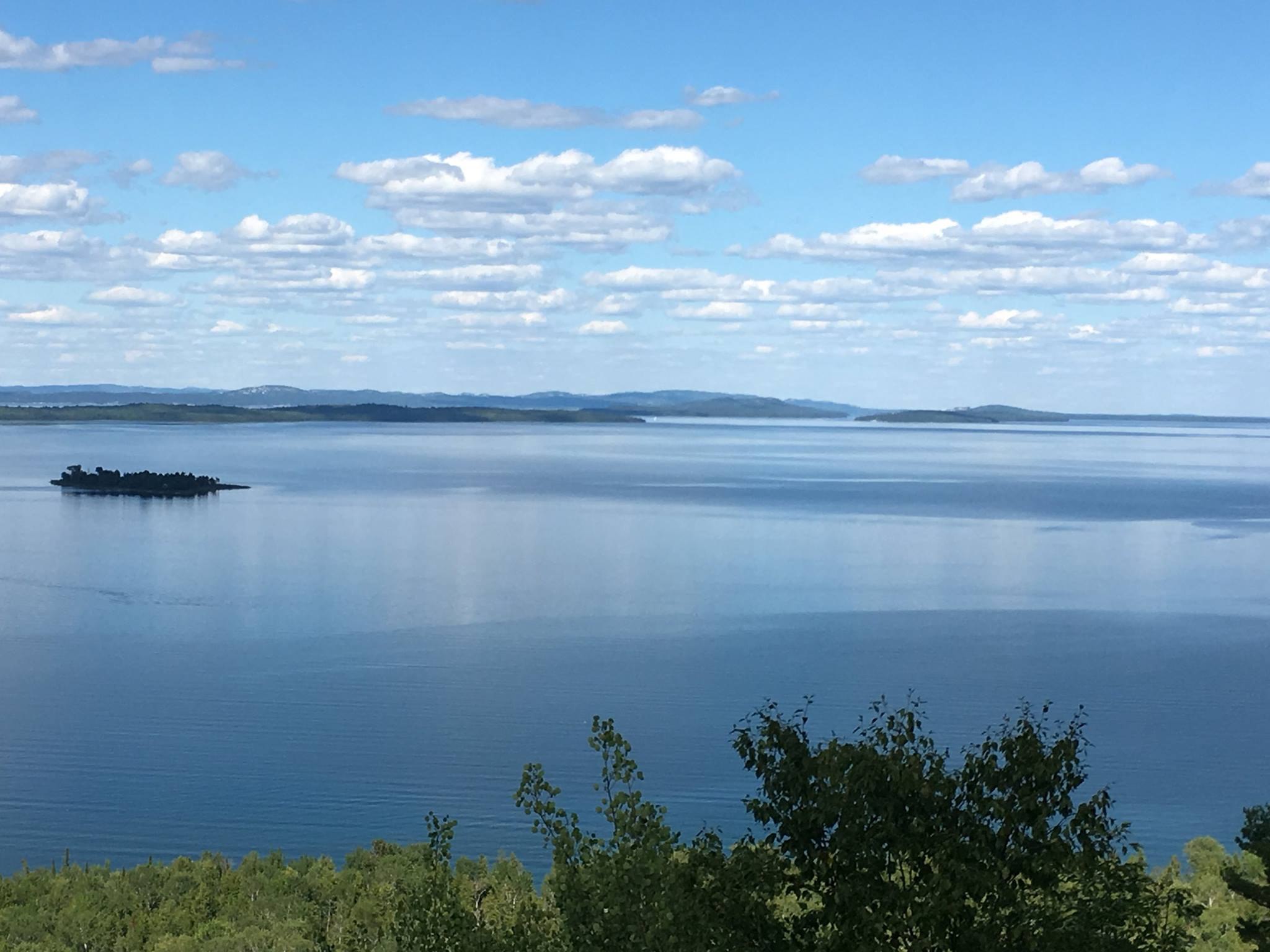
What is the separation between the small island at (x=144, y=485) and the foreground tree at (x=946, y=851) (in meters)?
92.9

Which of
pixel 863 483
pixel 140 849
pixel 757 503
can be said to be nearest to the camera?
pixel 140 849

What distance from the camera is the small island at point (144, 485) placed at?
331 ft

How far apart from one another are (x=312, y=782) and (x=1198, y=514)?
74.9 meters

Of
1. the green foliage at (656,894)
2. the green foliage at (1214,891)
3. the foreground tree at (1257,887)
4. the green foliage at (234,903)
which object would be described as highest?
the green foliage at (656,894)

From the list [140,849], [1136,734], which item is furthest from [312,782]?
[1136,734]

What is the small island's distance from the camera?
101 metres

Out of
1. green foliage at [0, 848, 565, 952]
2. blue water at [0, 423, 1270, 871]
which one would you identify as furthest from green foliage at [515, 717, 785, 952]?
blue water at [0, 423, 1270, 871]

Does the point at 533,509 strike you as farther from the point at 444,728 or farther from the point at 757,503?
the point at 444,728

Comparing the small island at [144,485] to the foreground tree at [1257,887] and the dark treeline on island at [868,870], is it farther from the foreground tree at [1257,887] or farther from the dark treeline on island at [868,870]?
the dark treeline on island at [868,870]

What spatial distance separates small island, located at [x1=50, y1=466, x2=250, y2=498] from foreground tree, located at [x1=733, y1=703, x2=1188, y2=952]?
3657 inches

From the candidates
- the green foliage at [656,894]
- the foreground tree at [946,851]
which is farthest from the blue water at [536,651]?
the foreground tree at [946,851]

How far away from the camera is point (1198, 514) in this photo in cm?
9262

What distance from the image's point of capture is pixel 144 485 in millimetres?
102875

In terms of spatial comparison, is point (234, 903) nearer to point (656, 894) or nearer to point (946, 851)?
point (656, 894)
